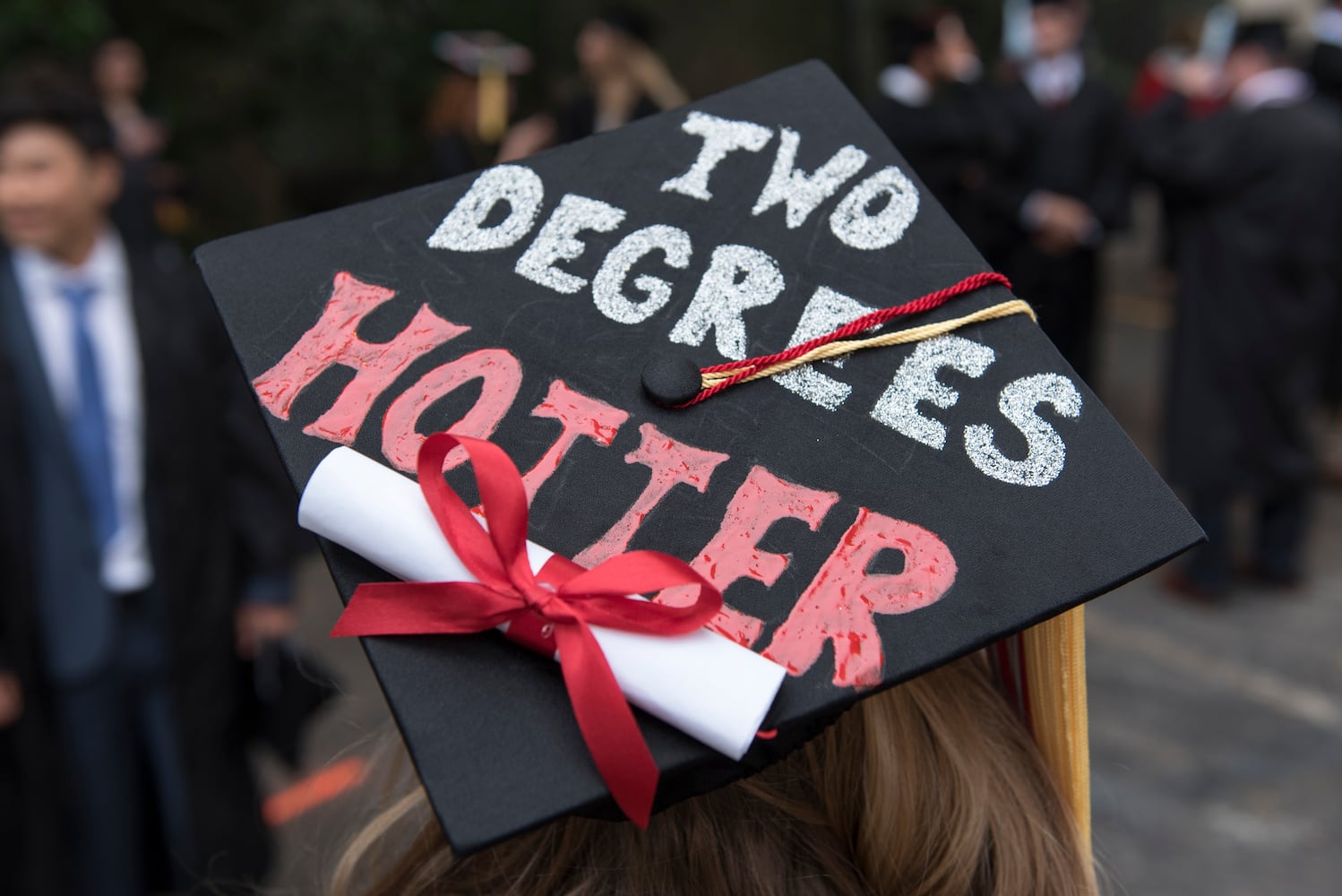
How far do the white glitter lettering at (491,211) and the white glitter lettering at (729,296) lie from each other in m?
0.19

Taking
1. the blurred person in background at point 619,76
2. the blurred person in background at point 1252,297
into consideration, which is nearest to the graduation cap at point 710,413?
the blurred person in background at point 1252,297

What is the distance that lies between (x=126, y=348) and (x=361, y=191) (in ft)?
24.7

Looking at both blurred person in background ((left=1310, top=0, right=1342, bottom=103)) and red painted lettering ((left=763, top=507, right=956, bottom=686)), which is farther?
blurred person in background ((left=1310, top=0, right=1342, bottom=103))

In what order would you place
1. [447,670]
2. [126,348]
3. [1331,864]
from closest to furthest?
1. [447,670]
2. [126,348]
3. [1331,864]

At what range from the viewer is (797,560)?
1032 mm

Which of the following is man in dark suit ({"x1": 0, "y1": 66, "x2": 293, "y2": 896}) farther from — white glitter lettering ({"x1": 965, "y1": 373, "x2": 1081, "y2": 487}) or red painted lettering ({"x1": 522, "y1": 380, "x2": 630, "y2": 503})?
white glitter lettering ({"x1": 965, "y1": 373, "x2": 1081, "y2": 487})

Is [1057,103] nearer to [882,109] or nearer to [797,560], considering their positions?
[882,109]

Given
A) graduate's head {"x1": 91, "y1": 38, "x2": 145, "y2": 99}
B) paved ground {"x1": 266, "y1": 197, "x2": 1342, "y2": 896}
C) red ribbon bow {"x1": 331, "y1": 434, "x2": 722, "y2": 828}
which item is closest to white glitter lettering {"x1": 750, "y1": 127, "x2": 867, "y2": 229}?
red ribbon bow {"x1": 331, "y1": 434, "x2": 722, "y2": 828}

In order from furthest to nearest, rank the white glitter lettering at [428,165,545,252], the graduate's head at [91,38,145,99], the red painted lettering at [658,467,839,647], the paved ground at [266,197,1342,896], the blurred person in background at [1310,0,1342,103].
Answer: the graduate's head at [91,38,145,99]
the blurred person in background at [1310,0,1342,103]
the paved ground at [266,197,1342,896]
the white glitter lettering at [428,165,545,252]
the red painted lettering at [658,467,839,647]

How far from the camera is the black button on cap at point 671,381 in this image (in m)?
1.09

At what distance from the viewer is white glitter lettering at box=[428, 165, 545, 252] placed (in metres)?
1.20

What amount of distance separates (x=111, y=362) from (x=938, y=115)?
445 centimetres

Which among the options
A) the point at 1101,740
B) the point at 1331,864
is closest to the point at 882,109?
the point at 1101,740

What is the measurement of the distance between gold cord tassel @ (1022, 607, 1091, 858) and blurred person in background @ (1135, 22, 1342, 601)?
12.2ft
